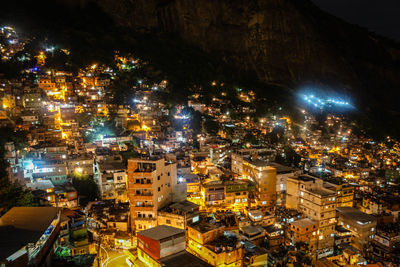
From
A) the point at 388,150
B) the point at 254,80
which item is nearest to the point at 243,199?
the point at 388,150

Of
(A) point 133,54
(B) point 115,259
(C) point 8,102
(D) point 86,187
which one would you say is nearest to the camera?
(B) point 115,259

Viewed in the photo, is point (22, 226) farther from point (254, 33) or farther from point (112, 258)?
point (254, 33)

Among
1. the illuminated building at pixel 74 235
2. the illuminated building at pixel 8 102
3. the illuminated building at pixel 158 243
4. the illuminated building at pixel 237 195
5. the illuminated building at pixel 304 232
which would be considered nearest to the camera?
the illuminated building at pixel 158 243

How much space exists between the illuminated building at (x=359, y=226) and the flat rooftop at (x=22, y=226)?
58.6 feet

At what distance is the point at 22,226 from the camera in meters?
9.38

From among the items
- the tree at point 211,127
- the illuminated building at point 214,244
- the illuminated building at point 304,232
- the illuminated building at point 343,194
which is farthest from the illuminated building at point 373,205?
the tree at point 211,127

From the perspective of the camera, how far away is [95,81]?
40.1 metres

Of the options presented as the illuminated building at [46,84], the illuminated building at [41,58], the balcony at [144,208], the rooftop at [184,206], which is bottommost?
the rooftop at [184,206]

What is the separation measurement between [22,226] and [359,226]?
61.9ft

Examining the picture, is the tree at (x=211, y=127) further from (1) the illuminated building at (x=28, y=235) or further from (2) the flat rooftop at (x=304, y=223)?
(1) the illuminated building at (x=28, y=235)

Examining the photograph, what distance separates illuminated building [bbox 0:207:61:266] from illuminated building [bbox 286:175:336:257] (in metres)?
15.2

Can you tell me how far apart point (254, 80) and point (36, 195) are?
166 feet

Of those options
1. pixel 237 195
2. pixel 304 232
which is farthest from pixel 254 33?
pixel 304 232

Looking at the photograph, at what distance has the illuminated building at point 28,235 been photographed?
25.7ft
